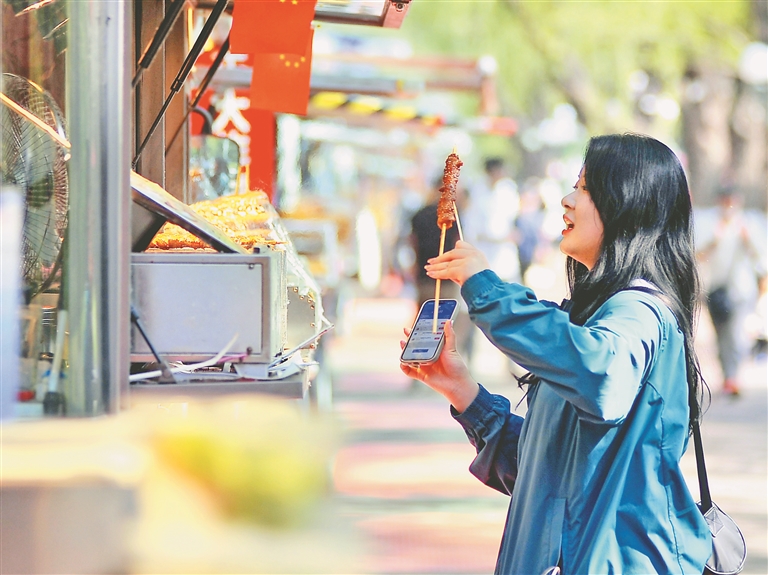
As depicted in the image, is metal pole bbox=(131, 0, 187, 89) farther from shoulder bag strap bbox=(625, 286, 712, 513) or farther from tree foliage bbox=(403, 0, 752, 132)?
tree foliage bbox=(403, 0, 752, 132)

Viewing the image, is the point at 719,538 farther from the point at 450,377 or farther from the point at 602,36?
the point at 602,36

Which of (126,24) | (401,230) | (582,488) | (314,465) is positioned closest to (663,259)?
(582,488)

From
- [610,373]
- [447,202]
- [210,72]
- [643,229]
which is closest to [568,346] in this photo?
[610,373]

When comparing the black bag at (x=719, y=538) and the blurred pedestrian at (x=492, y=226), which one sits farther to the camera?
the blurred pedestrian at (x=492, y=226)

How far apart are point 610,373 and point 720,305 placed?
9.15 meters

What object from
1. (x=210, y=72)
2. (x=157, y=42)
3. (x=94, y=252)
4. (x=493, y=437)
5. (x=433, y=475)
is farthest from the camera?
(x=433, y=475)

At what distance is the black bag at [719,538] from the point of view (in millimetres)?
2430

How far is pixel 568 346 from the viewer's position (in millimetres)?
2066

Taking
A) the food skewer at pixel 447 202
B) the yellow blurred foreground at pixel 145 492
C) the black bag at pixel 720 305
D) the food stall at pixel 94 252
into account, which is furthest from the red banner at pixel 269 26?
the black bag at pixel 720 305

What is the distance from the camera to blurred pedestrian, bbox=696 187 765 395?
422 inches

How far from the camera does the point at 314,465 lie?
4.38 metres

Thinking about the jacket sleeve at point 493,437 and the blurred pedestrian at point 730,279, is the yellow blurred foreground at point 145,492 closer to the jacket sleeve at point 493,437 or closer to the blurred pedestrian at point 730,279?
the jacket sleeve at point 493,437

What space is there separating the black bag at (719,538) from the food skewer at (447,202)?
69 cm

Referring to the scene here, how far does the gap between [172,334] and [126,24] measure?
0.63m
